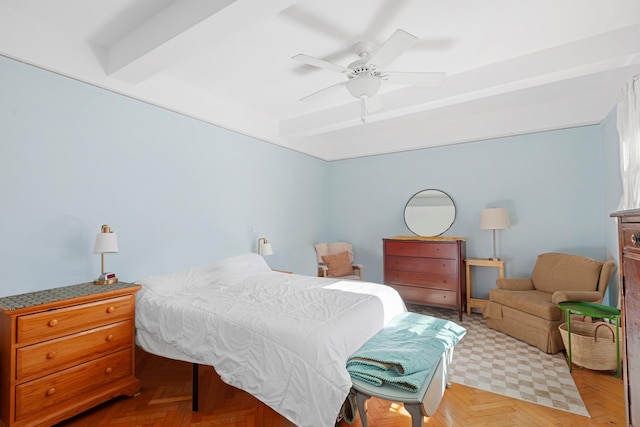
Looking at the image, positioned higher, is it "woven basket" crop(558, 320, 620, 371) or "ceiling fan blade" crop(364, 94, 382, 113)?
"ceiling fan blade" crop(364, 94, 382, 113)

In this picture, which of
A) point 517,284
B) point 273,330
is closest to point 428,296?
point 517,284

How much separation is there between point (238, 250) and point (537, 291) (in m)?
3.57

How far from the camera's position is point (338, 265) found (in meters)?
4.50

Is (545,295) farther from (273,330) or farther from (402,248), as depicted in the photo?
(273,330)

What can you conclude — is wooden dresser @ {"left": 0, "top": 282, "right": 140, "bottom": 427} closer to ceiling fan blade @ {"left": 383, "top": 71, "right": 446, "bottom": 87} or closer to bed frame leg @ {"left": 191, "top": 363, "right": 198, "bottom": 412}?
bed frame leg @ {"left": 191, "top": 363, "right": 198, "bottom": 412}

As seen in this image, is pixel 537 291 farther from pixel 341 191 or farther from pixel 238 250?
pixel 238 250

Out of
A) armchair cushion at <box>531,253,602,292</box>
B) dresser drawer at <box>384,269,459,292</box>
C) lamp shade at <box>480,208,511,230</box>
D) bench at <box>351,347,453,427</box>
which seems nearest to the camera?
bench at <box>351,347,453,427</box>

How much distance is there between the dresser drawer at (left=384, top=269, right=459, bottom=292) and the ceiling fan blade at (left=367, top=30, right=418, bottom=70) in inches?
112

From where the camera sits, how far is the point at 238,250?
3.77m

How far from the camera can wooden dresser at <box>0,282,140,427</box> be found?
1.74 metres

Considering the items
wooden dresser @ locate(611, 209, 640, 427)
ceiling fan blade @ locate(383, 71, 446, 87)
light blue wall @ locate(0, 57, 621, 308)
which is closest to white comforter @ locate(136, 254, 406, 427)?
light blue wall @ locate(0, 57, 621, 308)

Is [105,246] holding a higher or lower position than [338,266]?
higher

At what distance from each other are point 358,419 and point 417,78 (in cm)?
248

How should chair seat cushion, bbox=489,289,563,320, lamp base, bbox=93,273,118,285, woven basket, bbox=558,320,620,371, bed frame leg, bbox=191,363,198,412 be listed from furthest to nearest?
1. chair seat cushion, bbox=489,289,563,320
2. woven basket, bbox=558,320,620,371
3. lamp base, bbox=93,273,118,285
4. bed frame leg, bbox=191,363,198,412
